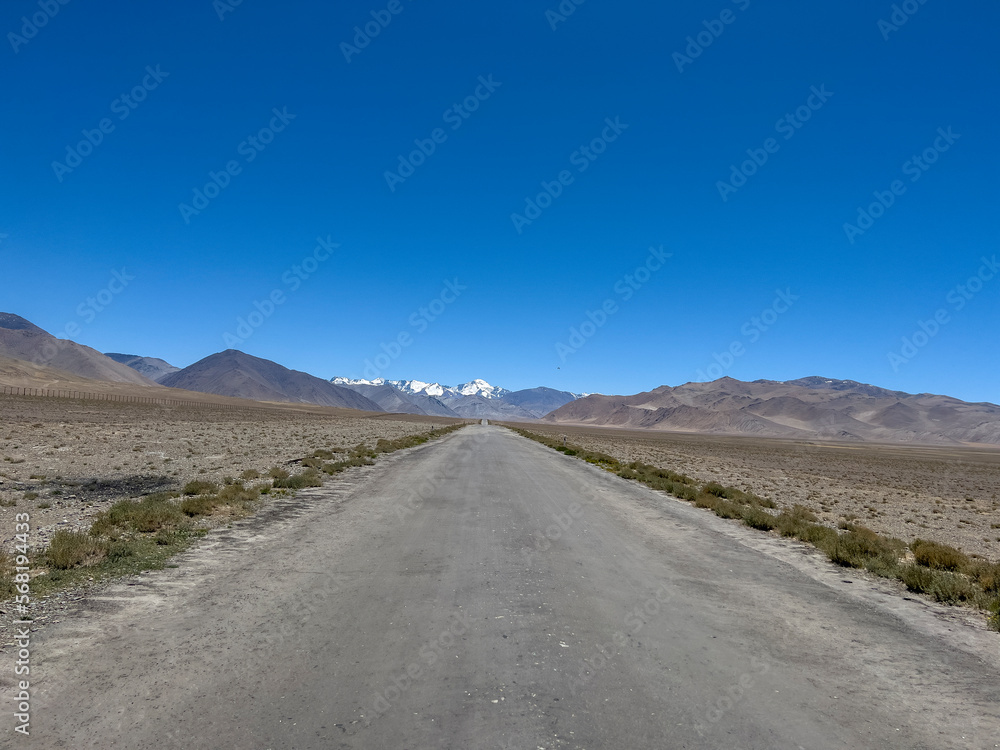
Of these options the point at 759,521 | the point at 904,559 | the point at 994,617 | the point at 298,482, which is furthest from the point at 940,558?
the point at 298,482

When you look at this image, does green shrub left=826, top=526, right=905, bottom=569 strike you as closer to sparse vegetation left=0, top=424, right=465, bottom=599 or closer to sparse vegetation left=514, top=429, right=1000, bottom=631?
sparse vegetation left=514, top=429, right=1000, bottom=631

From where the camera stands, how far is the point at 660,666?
217 inches

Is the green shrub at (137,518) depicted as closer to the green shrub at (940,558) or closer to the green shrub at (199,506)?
the green shrub at (199,506)

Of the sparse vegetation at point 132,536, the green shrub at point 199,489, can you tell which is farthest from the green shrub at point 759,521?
the green shrub at point 199,489

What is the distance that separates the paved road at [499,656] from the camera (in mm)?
4281

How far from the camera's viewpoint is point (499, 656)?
5508 millimetres

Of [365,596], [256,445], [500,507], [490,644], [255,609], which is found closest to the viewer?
[490,644]

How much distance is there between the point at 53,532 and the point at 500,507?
31.8 ft

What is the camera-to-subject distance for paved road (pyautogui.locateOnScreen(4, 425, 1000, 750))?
428 centimetres

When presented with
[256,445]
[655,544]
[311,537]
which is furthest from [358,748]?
[256,445]

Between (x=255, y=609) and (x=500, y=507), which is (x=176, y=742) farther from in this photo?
(x=500, y=507)

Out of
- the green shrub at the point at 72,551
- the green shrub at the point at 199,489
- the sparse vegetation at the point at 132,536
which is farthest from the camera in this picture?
the green shrub at the point at 199,489

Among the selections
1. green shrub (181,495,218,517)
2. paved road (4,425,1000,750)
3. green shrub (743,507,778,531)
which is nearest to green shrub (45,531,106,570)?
paved road (4,425,1000,750)

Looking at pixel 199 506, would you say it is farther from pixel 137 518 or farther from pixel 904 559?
pixel 904 559
